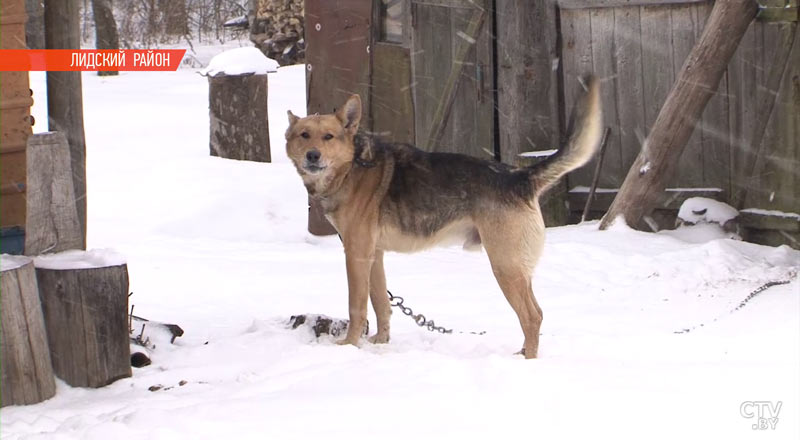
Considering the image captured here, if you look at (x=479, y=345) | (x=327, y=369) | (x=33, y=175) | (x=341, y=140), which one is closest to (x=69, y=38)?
(x=33, y=175)

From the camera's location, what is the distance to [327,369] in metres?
5.24

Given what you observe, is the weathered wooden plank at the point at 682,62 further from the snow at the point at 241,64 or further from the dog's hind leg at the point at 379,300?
the snow at the point at 241,64

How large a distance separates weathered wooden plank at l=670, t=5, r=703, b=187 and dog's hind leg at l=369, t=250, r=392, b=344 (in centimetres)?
389

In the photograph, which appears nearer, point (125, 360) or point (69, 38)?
point (125, 360)

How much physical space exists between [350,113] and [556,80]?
3.97 m

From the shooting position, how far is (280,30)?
21062 millimetres

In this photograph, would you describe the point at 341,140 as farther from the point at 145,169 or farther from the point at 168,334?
the point at 145,169

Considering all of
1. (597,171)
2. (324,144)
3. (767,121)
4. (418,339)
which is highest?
(767,121)

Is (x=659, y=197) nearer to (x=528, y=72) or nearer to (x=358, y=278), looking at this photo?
(x=528, y=72)

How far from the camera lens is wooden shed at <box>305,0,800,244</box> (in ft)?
28.0

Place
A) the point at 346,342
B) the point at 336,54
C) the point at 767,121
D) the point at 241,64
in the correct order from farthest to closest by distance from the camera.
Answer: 1. the point at 241,64
2. the point at 336,54
3. the point at 767,121
4. the point at 346,342

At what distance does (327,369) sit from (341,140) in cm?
139

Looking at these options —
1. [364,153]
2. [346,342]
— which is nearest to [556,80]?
[364,153]

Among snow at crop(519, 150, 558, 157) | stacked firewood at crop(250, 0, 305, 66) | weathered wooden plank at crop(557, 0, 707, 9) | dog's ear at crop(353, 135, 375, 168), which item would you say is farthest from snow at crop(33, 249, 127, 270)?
stacked firewood at crop(250, 0, 305, 66)
